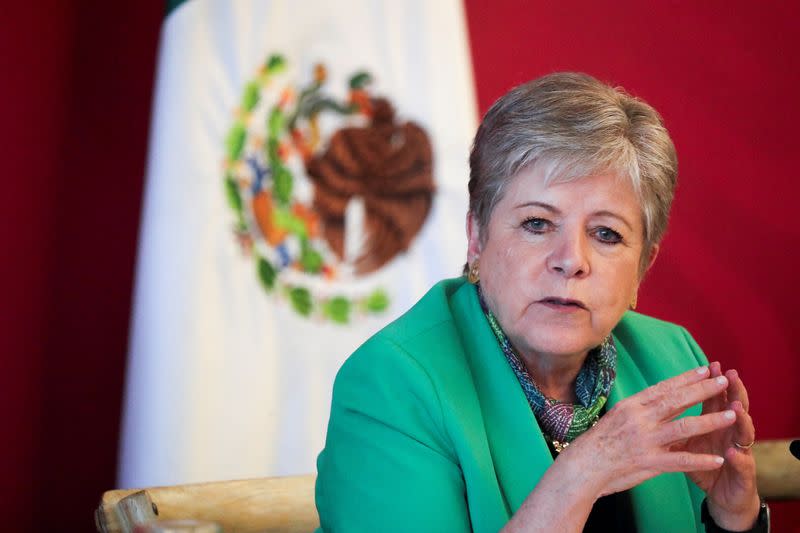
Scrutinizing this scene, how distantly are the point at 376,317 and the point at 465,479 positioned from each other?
45.7 inches

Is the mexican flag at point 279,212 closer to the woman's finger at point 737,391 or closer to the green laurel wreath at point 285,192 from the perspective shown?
the green laurel wreath at point 285,192

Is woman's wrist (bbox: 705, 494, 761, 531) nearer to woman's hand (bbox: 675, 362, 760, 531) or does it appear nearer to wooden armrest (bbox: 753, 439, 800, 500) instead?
woman's hand (bbox: 675, 362, 760, 531)

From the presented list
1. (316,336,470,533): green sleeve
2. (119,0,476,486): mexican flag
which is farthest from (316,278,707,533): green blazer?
(119,0,476,486): mexican flag

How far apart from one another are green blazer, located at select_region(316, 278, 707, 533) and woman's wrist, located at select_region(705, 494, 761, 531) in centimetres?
7

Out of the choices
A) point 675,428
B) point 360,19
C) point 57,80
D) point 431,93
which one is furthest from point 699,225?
point 57,80

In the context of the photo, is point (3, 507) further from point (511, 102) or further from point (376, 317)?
point (511, 102)

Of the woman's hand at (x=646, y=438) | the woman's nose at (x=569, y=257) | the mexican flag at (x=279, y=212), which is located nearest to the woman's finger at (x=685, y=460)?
the woman's hand at (x=646, y=438)

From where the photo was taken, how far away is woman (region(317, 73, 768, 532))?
4.26 feet

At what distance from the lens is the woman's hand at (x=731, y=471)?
1528mm

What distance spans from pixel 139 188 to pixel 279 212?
15.4 inches

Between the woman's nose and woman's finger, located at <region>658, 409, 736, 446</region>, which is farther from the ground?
the woman's nose

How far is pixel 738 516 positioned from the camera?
1559mm

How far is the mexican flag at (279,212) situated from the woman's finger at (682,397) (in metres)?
1.25

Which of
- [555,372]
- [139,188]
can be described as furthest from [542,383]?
[139,188]
